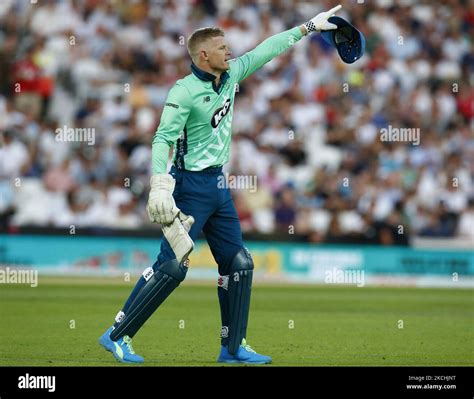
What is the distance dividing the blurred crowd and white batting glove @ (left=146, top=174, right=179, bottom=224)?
42.0 feet

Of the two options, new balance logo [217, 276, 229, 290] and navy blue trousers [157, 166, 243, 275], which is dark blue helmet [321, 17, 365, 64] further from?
new balance logo [217, 276, 229, 290]

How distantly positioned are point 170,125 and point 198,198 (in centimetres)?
70

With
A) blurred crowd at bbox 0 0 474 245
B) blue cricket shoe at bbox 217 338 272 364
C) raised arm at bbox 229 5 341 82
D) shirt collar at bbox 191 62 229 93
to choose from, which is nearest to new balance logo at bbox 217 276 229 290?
blue cricket shoe at bbox 217 338 272 364

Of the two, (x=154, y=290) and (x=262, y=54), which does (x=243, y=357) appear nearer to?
(x=154, y=290)

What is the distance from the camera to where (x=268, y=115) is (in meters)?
24.8

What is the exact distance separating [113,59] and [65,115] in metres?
1.83

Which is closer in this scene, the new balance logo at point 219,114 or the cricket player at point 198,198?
the cricket player at point 198,198

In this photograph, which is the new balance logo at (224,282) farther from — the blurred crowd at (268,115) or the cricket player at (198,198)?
the blurred crowd at (268,115)

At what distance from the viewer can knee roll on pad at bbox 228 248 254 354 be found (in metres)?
9.76

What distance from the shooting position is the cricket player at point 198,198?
927 cm

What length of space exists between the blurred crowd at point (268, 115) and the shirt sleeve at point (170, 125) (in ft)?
41.7

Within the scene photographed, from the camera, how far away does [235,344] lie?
31.9ft

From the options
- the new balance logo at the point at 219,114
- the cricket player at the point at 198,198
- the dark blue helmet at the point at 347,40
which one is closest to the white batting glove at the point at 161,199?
the cricket player at the point at 198,198
